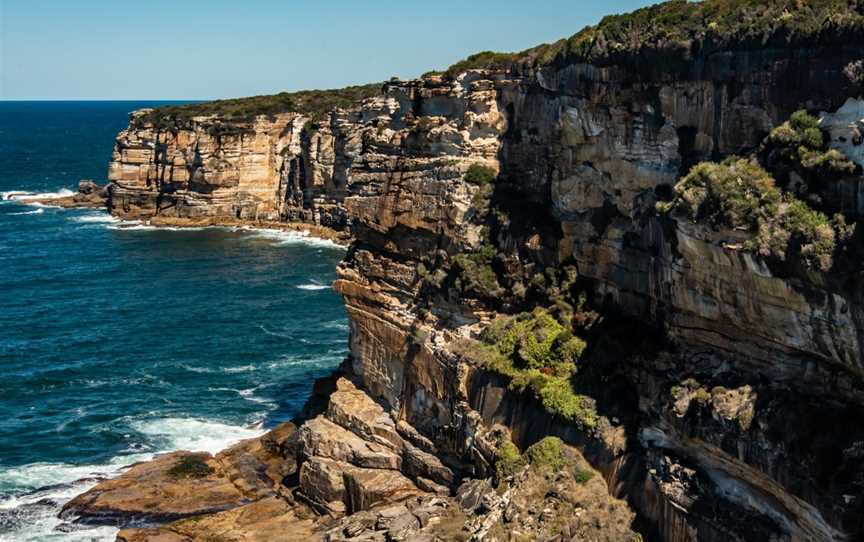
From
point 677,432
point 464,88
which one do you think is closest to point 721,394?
point 677,432

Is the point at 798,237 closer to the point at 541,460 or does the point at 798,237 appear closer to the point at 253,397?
the point at 541,460

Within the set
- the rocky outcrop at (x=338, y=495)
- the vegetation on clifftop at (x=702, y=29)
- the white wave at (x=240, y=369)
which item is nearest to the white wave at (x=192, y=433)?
the rocky outcrop at (x=338, y=495)

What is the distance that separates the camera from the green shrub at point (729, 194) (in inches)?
995

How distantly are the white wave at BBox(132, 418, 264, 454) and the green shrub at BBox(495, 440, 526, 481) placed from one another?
17.1m

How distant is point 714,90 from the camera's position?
28719mm

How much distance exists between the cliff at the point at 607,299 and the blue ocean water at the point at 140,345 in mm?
7584

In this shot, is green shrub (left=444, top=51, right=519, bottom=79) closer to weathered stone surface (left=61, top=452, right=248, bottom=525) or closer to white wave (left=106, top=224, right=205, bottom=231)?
weathered stone surface (left=61, top=452, right=248, bottom=525)

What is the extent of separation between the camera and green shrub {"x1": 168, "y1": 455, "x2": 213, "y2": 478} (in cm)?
4097

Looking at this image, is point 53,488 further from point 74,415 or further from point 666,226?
point 666,226

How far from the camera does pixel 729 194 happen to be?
2577 centimetres

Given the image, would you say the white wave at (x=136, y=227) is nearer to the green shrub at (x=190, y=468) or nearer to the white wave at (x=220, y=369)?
the white wave at (x=220, y=369)

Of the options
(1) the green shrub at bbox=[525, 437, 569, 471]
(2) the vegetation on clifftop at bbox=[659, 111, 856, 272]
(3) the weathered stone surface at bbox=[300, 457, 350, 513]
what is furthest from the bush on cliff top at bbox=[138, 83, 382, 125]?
(2) the vegetation on clifftop at bbox=[659, 111, 856, 272]

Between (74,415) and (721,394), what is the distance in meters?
35.0

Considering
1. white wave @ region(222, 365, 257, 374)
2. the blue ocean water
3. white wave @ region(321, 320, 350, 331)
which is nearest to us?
the blue ocean water
